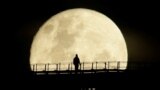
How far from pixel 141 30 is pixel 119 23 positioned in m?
2.71

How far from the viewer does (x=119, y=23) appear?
204 feet

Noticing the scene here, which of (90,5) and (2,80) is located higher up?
(90,5)

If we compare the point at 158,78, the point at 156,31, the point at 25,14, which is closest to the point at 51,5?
the point at 25,14

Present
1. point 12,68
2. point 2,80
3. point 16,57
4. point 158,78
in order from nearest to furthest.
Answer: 1. point 158,78
2. point 2,80
3. point 12,68
4. point 16,57

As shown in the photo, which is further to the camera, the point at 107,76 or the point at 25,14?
the point at 25,14

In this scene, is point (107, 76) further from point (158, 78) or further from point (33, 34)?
point (33, 34)

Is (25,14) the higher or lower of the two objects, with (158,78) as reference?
higher

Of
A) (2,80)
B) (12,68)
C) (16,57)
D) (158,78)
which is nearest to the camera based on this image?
(158,78)

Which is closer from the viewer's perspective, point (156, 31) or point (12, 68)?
point (12, 68)

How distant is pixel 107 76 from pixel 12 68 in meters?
17.4

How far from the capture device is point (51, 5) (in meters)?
63.1

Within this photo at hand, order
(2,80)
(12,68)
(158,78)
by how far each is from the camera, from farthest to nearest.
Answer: (12,68) < (2,80) < (158,78)

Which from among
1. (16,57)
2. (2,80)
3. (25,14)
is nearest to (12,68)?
(16,57)

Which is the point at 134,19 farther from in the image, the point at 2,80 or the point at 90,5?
the point at 2,80
